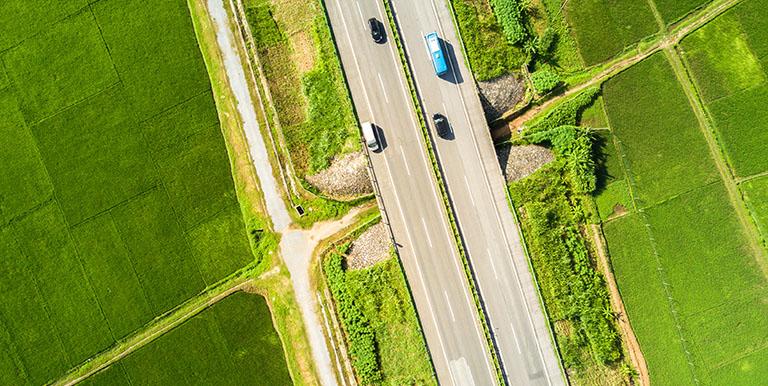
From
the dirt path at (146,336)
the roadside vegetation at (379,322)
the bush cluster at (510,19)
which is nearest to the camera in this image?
the roadside vegetation at (379,322)

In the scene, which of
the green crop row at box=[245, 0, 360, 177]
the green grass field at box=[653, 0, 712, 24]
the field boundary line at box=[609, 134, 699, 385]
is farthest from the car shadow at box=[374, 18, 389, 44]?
the green grass field at box=[653, 0, 712, 24]

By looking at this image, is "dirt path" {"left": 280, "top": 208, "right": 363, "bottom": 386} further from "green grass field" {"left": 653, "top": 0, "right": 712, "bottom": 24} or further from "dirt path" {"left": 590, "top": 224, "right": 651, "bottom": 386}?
"green grass field" {"left": 653, "top": 0, "right": 712, "bottom": 24}

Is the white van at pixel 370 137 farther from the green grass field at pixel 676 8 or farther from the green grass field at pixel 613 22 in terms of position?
the green grass field at pixel 676 8

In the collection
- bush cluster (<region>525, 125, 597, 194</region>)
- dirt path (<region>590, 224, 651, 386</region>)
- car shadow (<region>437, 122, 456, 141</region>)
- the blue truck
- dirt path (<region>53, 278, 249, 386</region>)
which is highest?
the blue truck

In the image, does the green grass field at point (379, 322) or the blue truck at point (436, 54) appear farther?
the green grass field at point (379, 322)

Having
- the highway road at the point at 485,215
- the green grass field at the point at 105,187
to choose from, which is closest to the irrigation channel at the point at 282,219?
the green grass field at the point at 105,187
